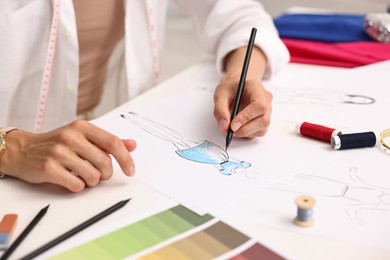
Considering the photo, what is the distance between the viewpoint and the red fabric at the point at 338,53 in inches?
38.6

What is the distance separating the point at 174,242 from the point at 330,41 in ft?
2.24

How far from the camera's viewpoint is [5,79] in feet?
2.91

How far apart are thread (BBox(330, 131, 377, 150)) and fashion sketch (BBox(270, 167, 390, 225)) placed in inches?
2.2

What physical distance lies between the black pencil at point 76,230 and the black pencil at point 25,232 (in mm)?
19

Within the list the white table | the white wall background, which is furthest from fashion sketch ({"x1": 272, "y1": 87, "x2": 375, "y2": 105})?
the white wall background

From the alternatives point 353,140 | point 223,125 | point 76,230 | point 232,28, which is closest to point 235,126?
point 223,125

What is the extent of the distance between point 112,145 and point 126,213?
0.09m

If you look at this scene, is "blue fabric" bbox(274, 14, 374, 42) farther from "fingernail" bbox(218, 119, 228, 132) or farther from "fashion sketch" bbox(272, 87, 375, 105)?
"fingernail" bbox(218, 119, 228, 132)

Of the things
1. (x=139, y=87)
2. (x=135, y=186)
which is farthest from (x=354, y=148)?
(x=139, y=87)

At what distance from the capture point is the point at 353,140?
67 cm

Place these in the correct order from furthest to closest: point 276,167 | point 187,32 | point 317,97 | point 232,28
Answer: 1. point 187,32
2. point 232,28
3. point 317,97
4. point 276,167

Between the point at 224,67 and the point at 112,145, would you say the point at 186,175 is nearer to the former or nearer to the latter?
the point at 112,145

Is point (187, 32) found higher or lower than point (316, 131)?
lower

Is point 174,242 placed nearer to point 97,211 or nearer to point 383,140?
point 97,211
